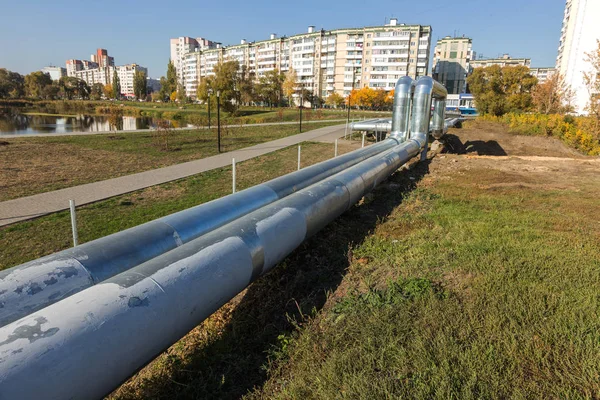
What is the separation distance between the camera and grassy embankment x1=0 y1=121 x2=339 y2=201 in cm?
1154

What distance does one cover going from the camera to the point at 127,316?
94.0 inches

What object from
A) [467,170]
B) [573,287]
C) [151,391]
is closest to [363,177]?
[573,287]

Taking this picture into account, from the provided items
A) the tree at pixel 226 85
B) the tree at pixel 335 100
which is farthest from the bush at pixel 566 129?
the tree at pixel 335 100

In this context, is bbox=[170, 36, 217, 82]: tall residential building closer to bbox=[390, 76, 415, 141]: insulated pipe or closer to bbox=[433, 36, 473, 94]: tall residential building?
bbox=[433, 36, 473, 94]: tall residential building

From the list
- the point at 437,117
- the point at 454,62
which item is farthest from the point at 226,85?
the point at 454,62

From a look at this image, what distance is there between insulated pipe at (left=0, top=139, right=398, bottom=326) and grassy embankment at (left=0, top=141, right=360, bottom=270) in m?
3.56

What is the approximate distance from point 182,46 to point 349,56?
94993mm

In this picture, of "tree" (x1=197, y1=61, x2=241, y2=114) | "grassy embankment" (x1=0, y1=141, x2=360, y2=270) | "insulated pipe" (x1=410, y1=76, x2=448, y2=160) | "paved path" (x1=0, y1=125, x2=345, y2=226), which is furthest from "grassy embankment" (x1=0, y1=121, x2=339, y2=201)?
"tree" (x1=197, y1=61, x2=241, y2=114)

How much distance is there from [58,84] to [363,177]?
5353 inches

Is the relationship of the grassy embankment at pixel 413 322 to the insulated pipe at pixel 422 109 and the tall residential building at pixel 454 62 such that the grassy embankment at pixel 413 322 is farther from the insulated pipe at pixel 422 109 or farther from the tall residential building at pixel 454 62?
the tall residential building at pixel 454 62

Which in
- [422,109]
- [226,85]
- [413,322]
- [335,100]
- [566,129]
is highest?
[226,85]

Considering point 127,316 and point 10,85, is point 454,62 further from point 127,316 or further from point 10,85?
point 10,85

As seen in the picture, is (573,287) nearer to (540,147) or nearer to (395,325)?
(395,325)

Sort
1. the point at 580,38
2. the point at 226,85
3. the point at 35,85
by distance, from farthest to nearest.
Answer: the point at 35,85 → the point at 580,38 → the point at 226,85
